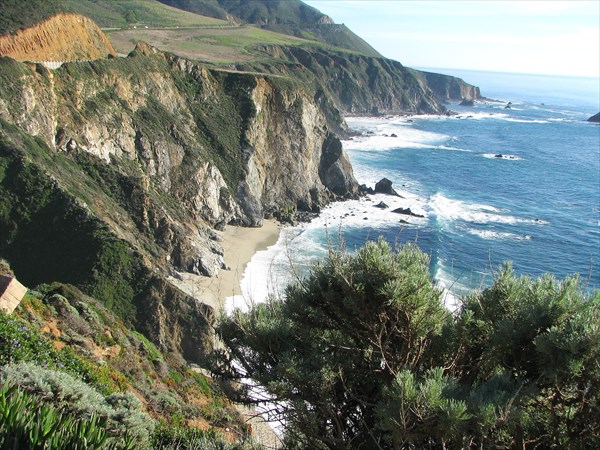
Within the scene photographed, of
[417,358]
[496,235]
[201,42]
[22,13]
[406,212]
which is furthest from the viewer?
[201,42]

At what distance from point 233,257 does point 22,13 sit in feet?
86.8

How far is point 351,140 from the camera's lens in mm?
94688

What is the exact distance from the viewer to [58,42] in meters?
45.9

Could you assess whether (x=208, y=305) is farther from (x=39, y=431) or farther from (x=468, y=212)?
(x=468, y=212)

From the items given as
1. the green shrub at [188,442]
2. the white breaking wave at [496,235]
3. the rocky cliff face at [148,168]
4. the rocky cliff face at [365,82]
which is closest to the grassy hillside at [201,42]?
the rocky cliff face at [365,82]

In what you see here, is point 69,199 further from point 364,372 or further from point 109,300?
point 364,372

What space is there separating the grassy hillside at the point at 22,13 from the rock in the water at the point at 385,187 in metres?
38.4

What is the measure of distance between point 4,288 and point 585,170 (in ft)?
289

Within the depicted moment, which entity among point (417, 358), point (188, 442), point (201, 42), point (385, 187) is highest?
point (201, 42)

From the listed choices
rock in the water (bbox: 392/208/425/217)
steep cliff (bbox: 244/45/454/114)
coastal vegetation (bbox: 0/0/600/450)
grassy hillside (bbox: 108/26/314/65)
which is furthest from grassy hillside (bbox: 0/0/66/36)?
steep cliff (bbox: 244/45/454/114)

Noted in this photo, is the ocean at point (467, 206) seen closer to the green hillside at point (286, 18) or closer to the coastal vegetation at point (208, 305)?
the coastal vegetation at point (208, 305)

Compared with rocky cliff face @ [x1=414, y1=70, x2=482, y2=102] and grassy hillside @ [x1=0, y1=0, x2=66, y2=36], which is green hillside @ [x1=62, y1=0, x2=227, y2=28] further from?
rocky cliff face @ [x1=414, y1=70, x2=482, y2=102]

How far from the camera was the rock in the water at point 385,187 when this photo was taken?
64.2m

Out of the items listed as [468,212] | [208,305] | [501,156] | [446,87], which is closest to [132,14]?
[501,156]
